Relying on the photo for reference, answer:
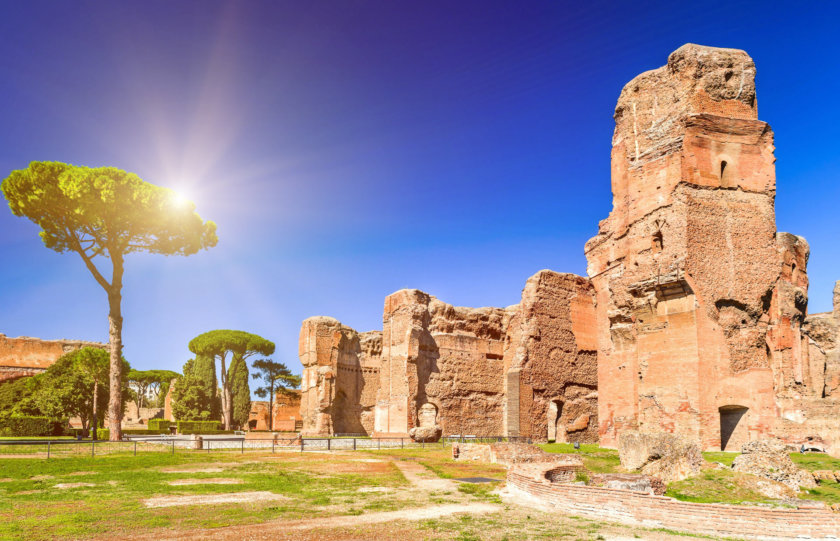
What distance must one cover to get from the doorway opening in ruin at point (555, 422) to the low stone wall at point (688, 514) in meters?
14.0

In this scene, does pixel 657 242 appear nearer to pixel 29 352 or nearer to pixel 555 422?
pixel 555 422

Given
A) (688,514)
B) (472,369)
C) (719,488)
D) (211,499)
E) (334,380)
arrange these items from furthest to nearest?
1. (334,380)
2. (472,369)
3. (719,488)
4. (211,499)
5. (688,514)

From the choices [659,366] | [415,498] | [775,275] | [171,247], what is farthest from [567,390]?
[171,247]

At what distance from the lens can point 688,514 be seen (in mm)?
6961

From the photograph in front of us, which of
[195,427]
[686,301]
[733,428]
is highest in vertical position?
[686,301]

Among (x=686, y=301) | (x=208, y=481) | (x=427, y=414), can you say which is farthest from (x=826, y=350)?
(x=208, y=481)

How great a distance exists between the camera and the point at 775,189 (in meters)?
17.5

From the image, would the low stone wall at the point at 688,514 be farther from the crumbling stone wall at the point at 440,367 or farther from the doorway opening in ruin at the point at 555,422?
the crumbling stone wall at the point at 440,367

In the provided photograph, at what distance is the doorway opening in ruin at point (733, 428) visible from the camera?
16.1 metres

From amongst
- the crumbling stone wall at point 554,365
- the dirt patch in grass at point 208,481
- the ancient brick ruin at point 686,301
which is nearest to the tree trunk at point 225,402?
the ancient brick ruin at point 686,301

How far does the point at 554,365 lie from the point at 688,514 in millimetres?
15623

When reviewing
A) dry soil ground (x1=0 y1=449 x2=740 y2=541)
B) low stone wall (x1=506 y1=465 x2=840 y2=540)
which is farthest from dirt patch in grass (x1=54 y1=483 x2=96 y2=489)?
low stone wall (x1=506 y1=465 x2=840 y2=540)

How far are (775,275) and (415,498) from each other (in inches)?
516

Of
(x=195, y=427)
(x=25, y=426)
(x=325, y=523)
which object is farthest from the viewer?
(x=195, y=427)
